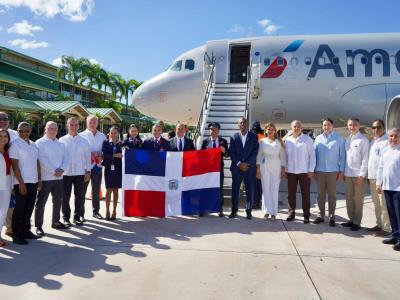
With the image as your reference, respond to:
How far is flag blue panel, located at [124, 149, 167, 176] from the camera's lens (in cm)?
632

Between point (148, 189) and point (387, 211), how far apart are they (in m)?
4.10

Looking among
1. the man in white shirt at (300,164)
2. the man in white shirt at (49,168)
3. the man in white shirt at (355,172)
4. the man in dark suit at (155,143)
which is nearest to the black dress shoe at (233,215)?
the man in white shirt at (300,164)

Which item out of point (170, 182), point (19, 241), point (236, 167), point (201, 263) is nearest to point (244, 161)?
point (236, 167)

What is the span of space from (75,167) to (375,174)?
4.97m

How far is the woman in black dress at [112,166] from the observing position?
616 cm

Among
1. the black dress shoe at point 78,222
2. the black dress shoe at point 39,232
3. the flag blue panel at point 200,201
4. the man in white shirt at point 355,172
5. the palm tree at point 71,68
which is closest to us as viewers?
the black dress shoe at point 39,232

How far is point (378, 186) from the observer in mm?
5047

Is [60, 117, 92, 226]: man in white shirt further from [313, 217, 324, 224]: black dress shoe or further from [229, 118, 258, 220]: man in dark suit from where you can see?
[313, 217, 324, 224]: black dress shoe

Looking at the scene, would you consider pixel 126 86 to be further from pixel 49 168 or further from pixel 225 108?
pixel 49 168

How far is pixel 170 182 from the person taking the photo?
21.1 ft

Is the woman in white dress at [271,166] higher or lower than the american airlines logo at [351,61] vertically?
lower

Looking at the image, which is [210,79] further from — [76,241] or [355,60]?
[76,241]

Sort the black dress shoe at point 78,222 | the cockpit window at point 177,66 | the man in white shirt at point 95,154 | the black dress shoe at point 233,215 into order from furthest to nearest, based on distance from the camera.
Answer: the cockpit window at point 177,66
the black dress shoe at point 233,215
the man in white shirt at point 95,154
the black dress shoe at point 78,222

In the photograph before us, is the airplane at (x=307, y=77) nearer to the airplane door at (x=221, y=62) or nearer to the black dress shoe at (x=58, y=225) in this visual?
the airplane door at (x=221, y=62)
